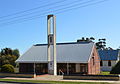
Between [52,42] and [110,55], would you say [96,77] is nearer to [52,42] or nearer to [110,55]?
[52,42]

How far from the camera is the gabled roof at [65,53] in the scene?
1508 inches

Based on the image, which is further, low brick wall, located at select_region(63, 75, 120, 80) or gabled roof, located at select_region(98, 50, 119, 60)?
gabled roof, located at select_region(98, 50, 119, 60)

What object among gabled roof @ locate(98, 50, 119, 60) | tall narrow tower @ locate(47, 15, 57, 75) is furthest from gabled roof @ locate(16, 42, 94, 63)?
gabled roof @ locate(98, 50, 119, 60)

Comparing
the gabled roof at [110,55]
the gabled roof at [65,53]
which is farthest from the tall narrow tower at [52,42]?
the gabled roof at [110,55]

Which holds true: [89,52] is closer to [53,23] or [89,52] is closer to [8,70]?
[53,23]

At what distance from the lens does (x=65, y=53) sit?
40688mm

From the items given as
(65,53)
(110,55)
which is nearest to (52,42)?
(65,53)

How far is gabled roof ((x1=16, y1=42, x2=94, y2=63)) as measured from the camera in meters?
38.3

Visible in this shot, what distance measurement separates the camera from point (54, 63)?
36344 mm

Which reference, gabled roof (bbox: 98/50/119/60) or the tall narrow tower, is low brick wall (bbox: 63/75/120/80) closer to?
the tall narrow tower

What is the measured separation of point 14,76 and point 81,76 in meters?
11.8

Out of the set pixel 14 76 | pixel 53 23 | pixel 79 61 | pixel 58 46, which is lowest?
pixel 14 76

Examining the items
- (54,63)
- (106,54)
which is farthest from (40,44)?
(106,54)

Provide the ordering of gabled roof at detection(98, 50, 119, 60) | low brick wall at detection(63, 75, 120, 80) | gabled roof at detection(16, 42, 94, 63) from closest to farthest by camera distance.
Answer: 1. low brick wall at detection(63, 75, 120, 80)
2. gabled roof at detection(16, 42, 94, 63)
3. gabled roof at detection(98, 50, 119, 60)
